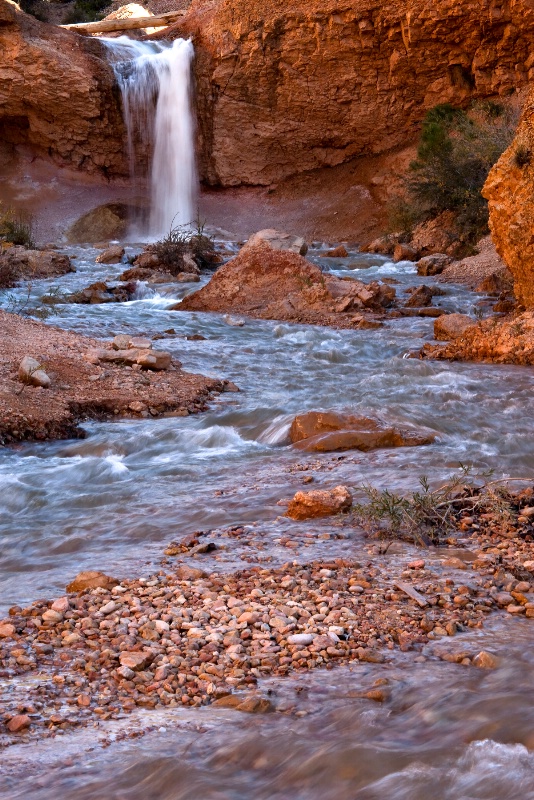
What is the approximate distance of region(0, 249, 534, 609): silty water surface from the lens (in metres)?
4.45

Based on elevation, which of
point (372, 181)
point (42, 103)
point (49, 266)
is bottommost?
point (49, 266)

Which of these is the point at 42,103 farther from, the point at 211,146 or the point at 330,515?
the point at 330,515

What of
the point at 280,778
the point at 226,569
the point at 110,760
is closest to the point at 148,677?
the point at 110,760

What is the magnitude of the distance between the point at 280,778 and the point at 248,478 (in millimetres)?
3237

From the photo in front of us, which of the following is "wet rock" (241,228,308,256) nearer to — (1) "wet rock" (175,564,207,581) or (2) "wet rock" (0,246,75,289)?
(2) "wet rock" (0,246,75,289)

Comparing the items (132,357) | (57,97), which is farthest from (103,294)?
(57,97)

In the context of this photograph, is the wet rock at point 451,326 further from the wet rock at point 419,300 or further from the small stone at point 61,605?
the small stone at point 61,605

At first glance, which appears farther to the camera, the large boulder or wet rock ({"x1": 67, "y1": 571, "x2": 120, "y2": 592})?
the large boulder

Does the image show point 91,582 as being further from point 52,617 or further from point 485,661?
point 485,661

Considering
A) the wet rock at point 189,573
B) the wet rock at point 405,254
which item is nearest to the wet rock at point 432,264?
the wet rock at point 405,254

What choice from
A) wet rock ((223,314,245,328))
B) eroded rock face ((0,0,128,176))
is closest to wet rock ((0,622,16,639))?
wet rock ((223,314,245,328))

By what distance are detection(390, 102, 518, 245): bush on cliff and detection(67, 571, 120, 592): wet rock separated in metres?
14.3

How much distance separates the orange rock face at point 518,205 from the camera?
9.63 metres

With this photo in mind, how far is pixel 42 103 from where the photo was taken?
23391 mm
